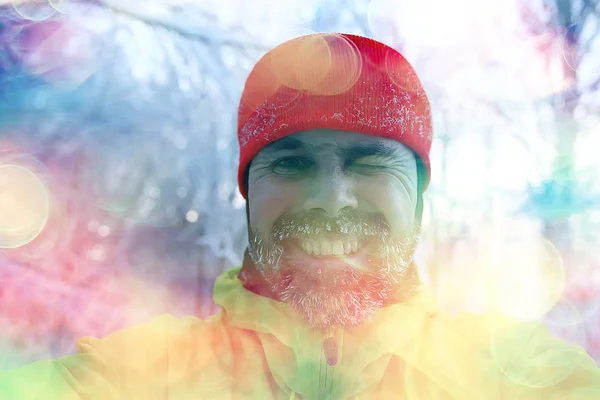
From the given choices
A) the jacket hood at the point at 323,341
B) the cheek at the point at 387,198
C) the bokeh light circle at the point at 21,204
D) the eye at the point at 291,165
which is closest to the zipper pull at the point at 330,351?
the jacket hood at the point at 323,341

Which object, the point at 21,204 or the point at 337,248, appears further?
the point at 21,204

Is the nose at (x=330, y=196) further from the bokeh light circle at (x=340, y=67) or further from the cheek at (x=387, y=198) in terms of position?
the bokeh light circle at (x=340, y=67)

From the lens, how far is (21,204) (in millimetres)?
1787

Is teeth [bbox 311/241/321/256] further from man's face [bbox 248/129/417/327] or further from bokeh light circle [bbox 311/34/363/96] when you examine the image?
bokeh light circle [bbox 311/34/363/96]

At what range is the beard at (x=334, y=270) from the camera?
1.08 meters

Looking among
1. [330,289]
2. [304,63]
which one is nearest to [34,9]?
[304,63]

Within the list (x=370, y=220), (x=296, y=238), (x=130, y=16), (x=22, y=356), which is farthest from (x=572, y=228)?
Result: (x=22, y=356)

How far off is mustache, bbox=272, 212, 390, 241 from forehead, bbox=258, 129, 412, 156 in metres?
0.17

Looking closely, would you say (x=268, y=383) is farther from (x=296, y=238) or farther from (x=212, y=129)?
(x=212, y=129)

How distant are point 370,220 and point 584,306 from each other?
1.28m

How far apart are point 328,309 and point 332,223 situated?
0.69ft

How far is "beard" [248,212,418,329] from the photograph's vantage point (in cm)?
108

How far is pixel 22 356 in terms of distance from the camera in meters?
1.71

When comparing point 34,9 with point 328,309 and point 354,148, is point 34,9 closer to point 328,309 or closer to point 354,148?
point 354,148
